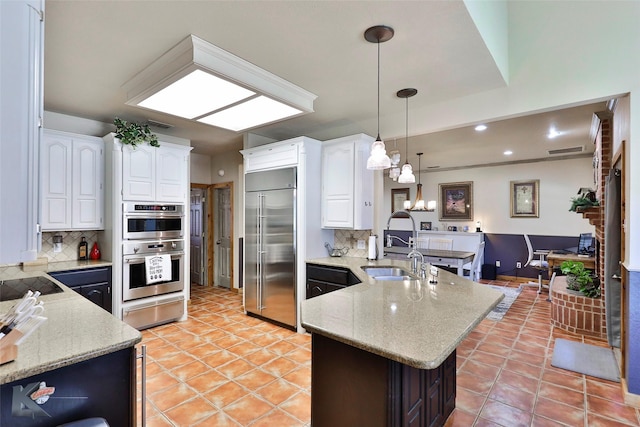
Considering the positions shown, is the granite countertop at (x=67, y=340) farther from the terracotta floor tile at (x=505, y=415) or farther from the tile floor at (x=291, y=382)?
the terracotta floor tile at (x=505, y=415)

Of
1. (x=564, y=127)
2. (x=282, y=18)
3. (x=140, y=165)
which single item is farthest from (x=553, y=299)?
(x=140, y=165)

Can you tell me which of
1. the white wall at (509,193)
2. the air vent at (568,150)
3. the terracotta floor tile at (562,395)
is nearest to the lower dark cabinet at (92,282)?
the terracotta floor tile at (562,395)

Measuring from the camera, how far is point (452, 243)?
708 cm

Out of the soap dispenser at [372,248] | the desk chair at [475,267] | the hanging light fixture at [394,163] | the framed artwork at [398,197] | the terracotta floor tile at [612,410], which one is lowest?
the terracotta floor tile at [612,410]

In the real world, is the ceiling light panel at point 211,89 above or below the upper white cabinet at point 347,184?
above

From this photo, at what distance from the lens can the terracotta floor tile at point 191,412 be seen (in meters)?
2.11

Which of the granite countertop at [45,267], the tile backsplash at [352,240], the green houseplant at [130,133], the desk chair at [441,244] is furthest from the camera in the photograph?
the desk chair at [441,244]

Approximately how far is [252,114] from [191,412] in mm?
2515

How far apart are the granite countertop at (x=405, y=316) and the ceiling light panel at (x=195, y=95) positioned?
174cm

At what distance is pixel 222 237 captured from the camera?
5.83 metres

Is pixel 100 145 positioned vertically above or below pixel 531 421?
above

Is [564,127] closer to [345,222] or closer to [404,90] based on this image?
[404,90]

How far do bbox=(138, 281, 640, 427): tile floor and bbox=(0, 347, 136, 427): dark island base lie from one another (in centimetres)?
87

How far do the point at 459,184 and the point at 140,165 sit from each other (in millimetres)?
6670
